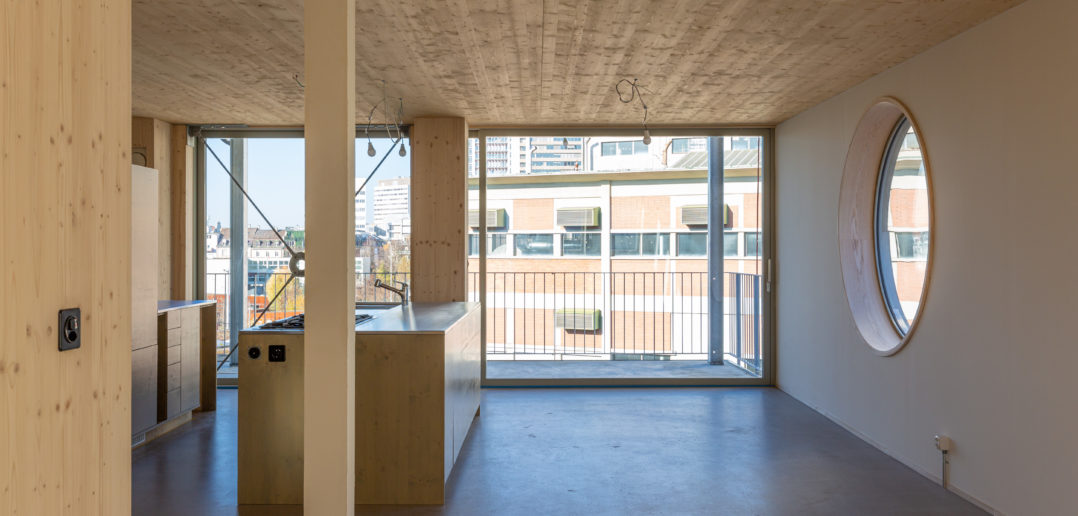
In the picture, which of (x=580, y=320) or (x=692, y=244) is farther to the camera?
(x=692, y=244)

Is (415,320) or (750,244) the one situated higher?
(750,244)

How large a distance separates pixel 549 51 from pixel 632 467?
2360mm

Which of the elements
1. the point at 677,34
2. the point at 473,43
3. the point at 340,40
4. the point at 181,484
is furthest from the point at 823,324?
the point at 181,484

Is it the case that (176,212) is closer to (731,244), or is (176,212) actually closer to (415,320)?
(415,320)

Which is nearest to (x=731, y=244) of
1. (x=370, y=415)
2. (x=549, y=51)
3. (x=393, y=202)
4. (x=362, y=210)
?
(x=393, y=202)

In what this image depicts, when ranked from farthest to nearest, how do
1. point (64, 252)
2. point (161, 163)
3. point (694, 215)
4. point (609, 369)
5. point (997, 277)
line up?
point (694, 215), point (609, 369), point (161, 163), point (997, 277), point (64, 252)

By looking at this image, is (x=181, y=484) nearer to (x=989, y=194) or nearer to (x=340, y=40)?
(x=340, y=40)

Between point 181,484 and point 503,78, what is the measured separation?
9.69 ft

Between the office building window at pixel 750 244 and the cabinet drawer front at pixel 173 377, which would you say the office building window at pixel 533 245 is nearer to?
the office building window at pixel 750 244

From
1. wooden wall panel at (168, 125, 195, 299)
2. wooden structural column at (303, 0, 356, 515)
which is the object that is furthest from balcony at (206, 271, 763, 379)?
wooden structural column at (303, 0, 356, 515)

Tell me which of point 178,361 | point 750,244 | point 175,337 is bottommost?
point 178,361

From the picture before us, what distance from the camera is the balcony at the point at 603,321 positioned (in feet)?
19.0

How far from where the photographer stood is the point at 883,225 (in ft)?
13.2

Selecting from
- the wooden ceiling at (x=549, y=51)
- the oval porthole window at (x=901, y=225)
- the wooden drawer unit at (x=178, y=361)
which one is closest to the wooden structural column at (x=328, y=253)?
the wooden ceiling at (x=549, y=51)
